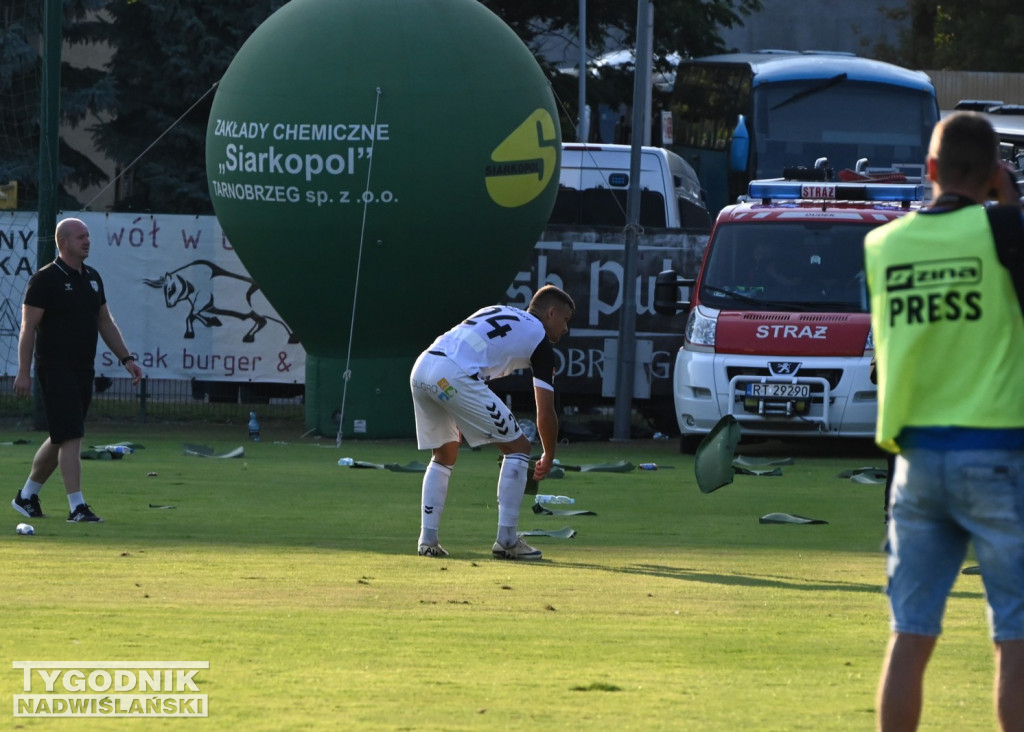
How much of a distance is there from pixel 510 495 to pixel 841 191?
28.8 ft

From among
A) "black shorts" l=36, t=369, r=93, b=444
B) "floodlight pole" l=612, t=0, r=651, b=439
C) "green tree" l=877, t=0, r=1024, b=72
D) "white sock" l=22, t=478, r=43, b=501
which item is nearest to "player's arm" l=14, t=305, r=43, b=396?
"black shorts" l=36, t=369, r=93, b=444

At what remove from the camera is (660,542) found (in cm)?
1117

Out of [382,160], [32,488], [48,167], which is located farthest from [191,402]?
[32,488]

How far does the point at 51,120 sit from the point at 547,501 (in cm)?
890

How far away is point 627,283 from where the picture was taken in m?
19.4

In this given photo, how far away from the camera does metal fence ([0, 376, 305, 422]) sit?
2128 centimetres

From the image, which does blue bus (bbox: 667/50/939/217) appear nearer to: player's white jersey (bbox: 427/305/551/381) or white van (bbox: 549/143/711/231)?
white van (bbox: 549/143/711/231)

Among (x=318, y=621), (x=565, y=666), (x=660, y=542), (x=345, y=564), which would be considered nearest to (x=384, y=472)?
(x=660, y=542)

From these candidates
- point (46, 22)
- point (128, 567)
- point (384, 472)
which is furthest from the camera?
point (46, 22)

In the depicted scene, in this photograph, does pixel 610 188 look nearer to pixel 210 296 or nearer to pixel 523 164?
pixel 523 164

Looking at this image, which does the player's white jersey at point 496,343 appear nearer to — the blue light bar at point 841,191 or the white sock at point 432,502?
the white sock at point 432,502

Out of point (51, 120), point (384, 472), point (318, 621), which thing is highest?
point (51, 120)

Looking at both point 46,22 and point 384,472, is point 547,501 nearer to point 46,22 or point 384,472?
point 384,472

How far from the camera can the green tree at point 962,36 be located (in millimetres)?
48500
